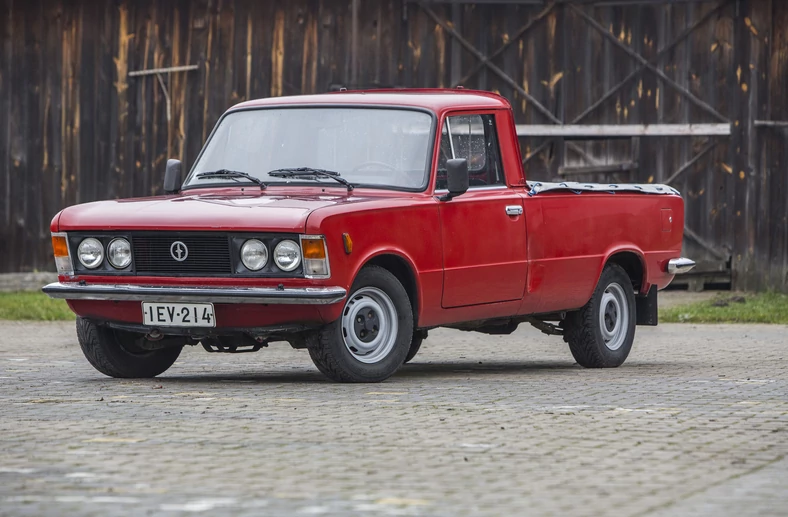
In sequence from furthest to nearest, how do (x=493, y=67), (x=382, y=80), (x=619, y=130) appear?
(x=382, y=80), (x=493, y=67), (x=619, y=130)

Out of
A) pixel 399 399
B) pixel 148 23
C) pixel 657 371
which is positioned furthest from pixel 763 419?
A: pixel 148 23

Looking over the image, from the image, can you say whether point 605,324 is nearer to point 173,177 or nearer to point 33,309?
point 173,177

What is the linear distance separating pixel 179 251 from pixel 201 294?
326 millimetres

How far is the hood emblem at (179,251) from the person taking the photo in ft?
31.2

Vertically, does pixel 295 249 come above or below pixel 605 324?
above

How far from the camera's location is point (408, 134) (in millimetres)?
10422

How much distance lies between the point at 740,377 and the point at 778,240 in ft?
35.9

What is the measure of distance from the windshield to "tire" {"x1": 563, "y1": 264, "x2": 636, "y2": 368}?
213 cm

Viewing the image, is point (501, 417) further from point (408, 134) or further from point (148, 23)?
point (148, 23)

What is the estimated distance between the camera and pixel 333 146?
1046cm

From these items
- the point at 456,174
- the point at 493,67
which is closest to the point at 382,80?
the point at 493,67

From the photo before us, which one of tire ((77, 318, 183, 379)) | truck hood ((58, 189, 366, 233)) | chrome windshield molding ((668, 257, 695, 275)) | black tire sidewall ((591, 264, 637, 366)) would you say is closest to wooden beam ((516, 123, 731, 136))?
chrome windshield molding ((668, 257, 695, 275))

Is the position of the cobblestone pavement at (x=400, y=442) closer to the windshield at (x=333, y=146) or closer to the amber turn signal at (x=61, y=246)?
the amber turn signal at (x=61, y=246)

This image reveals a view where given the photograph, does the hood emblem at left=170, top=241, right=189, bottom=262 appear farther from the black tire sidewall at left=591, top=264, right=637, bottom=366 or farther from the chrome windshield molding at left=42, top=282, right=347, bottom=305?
the black tire sidewall at left=591, top=264, right=637, bottom=366
